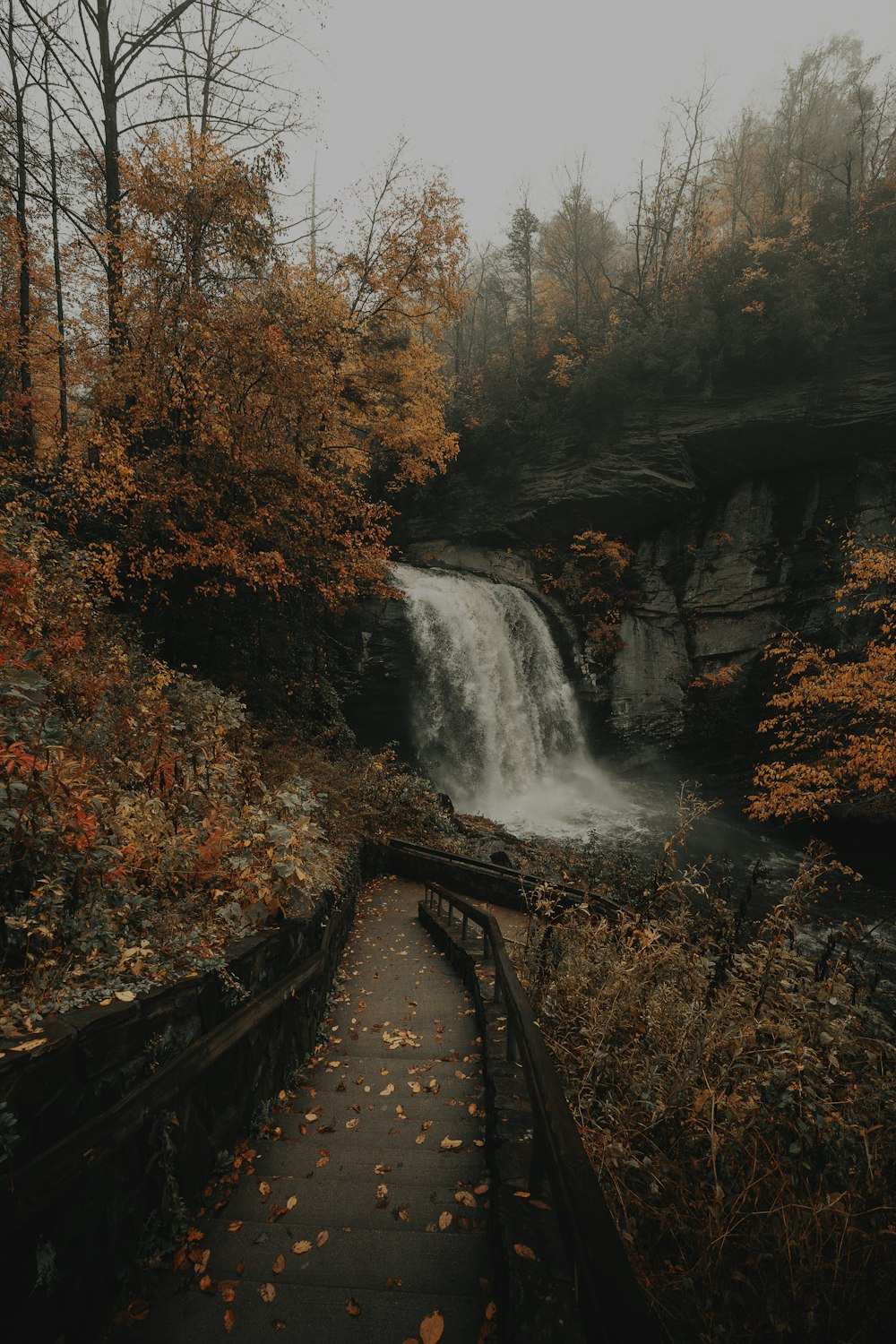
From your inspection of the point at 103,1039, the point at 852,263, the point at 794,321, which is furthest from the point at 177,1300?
the point at 852,263

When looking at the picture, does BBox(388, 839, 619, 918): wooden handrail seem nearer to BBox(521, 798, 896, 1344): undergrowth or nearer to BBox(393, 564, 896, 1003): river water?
BBox(521, 798, 896, 1344): undergrowth

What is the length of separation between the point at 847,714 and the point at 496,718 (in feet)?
34.3

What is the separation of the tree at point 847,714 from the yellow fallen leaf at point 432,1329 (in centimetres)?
1283

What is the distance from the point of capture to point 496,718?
1850 centimetres

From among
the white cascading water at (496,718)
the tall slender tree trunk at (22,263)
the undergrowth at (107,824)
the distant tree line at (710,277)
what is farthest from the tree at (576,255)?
the undergrowth at (107,824)

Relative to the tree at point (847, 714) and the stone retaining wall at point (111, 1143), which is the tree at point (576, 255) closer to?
the tree at point (847, 714)

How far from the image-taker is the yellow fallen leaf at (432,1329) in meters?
2.33

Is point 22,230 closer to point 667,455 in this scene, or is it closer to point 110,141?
point 110,141

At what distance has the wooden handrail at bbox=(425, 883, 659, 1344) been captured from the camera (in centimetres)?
150

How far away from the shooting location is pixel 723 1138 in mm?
2818

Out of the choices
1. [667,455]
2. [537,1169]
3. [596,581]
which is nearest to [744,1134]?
[537,1169]

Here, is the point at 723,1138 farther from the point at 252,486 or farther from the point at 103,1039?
the point at 252,486

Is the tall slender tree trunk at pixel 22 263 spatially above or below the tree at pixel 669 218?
below

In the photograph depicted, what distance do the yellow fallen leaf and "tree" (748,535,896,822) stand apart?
12.8 m
